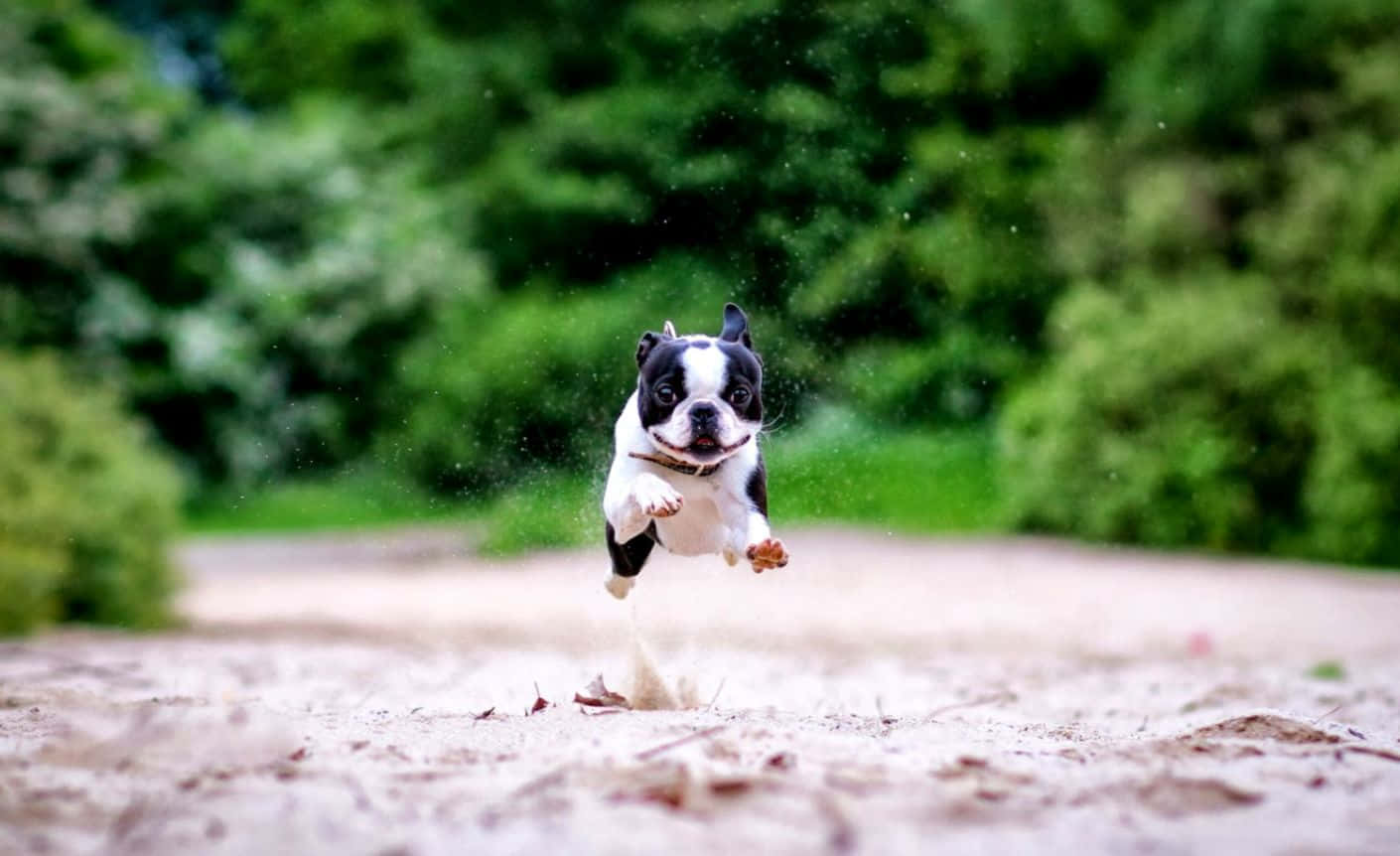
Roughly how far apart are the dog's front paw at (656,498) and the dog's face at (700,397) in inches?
6.5

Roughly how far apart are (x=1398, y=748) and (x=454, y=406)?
18578mm

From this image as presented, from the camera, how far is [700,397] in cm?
528

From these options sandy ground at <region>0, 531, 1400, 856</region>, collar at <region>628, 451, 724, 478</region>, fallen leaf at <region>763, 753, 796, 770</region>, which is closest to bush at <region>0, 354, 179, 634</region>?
sandy ground at <region>0, 531, 1400, 856</region>

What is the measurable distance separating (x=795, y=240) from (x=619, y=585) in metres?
12.8

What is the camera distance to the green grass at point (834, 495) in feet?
66.2

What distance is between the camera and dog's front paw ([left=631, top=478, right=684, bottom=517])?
502cm

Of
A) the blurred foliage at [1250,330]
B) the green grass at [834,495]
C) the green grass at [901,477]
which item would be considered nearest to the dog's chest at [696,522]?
the green grass at [834,495]

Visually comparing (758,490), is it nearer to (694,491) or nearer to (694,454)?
(694,491)

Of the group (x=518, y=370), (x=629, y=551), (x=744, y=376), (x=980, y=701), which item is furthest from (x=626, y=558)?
(x=518, y=370)

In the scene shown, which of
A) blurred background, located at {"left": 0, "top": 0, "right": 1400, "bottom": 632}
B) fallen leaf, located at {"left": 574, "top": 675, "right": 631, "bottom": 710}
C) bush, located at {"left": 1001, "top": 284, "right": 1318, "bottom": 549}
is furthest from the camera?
bush, located at {"left": 1001, "top": 284, "right": 1318, "bottom": 549}

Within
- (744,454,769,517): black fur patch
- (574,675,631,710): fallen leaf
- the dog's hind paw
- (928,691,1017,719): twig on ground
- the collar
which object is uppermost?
the collar

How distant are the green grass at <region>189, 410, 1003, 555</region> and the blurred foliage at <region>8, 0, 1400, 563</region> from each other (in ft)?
1.10

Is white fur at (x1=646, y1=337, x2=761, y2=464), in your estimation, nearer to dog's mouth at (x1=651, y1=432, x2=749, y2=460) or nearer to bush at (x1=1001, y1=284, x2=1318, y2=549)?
dog's mouth at (x1=651, y1=432, x2=749, y2=460)

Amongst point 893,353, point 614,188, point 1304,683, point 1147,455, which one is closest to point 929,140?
point 893,353
